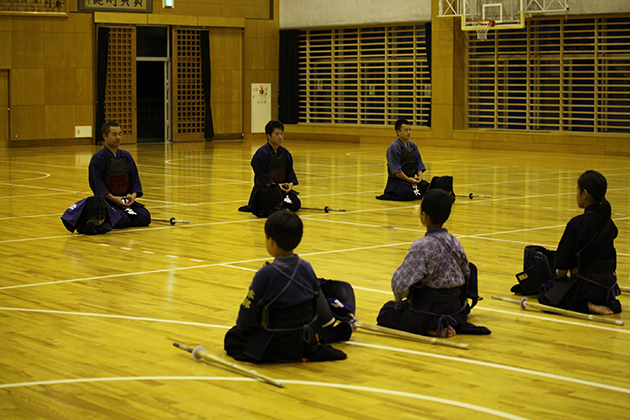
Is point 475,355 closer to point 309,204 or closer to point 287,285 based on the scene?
point 287,285

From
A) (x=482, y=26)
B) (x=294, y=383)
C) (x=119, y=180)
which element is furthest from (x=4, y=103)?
(x=294, y=383)

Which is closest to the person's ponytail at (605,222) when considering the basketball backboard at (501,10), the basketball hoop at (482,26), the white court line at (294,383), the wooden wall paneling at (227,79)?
the white court line at (294,383)

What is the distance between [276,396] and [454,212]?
7.17 metres

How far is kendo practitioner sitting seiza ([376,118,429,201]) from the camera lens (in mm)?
12164

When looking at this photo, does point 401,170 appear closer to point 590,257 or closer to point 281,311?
point 590,257

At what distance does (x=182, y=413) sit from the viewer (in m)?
3.71

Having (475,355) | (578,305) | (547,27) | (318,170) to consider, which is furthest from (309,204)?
(547,27)

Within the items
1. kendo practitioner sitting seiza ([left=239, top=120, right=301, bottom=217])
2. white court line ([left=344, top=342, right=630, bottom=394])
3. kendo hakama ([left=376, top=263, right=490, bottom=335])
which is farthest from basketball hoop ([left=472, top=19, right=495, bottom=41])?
white court line ([left=344, top=342, right=630, bottom=394])

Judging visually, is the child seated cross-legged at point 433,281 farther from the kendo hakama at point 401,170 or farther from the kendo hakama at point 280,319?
the kendo hakama at point 401,170

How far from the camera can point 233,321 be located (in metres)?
5.36

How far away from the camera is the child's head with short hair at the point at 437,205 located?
194 inches

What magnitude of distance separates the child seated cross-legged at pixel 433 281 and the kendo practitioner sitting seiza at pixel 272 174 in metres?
5.47

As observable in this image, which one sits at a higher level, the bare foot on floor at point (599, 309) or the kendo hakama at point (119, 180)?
the kendo hakama at point (119, 180)

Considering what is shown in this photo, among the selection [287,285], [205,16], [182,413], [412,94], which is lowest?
[182,413]
